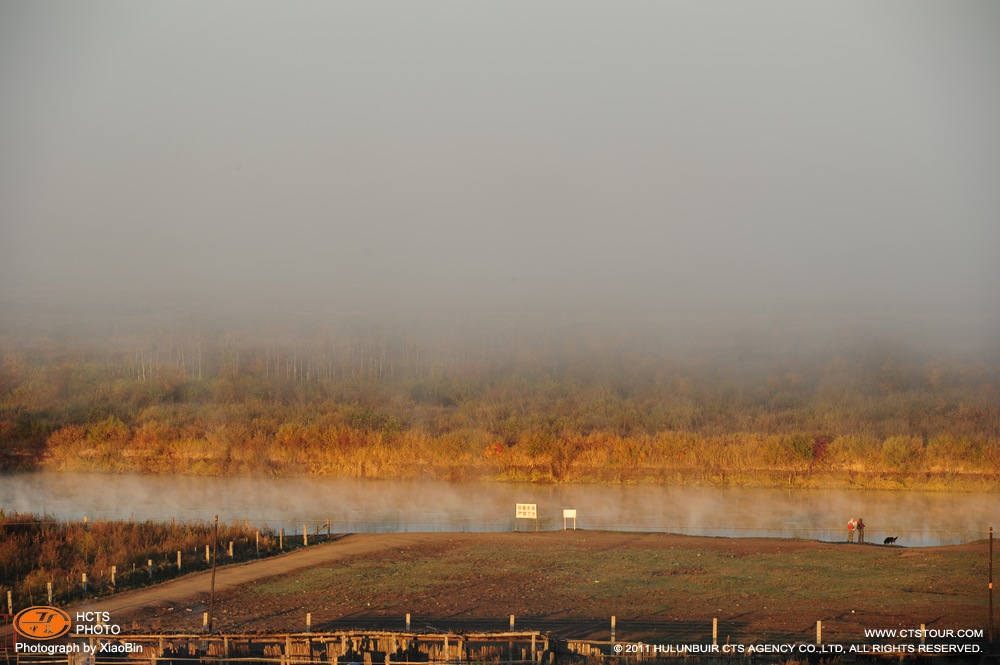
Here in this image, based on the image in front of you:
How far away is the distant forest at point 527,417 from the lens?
49.8 m

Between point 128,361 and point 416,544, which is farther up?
point 128,361

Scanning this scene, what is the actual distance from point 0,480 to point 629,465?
29760 mm

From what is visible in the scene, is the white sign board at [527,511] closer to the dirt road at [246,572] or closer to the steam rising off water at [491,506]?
the steam rising off water at [491,506]

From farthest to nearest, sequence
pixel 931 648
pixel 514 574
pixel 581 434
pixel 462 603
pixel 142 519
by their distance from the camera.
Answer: pixel 581 434 → pixel 142 519 → pixel 514 574 → pixel 462 603 → pixel 931 648

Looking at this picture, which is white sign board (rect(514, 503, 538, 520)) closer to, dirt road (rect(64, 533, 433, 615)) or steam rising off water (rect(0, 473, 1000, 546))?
steam rising off water (rect(0, 473, 1000, 546))

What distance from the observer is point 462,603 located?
78.9ft

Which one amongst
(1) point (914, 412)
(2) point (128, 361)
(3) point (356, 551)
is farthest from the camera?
(2) point (128, 361)

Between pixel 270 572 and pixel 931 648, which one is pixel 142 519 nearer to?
pixel 270 572

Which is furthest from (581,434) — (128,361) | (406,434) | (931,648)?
(128,361)

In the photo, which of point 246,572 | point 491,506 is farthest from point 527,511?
point 246,572

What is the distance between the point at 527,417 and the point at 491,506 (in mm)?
17926

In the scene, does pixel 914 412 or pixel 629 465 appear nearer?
pixel 629 465

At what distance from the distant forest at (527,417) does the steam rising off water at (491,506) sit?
2.80 metres

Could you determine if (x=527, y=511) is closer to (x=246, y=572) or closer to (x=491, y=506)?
(x=491, y=506)
